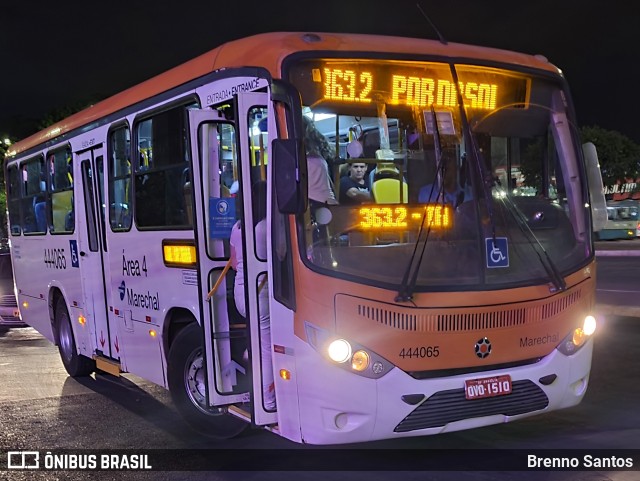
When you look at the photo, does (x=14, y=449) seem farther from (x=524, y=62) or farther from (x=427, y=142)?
(x=524, y=62)

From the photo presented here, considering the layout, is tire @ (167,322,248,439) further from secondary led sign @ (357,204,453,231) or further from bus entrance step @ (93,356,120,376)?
secondary led sign @ (357,204,453,231)

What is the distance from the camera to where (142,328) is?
7746 millimetres

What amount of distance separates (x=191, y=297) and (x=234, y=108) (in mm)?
1750

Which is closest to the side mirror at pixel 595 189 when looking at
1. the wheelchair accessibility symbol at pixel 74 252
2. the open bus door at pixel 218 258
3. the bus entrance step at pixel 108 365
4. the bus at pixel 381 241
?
the bus at pixel 381 241

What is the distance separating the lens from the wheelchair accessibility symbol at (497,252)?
5633 mm

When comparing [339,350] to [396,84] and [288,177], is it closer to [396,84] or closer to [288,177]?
[288,177]

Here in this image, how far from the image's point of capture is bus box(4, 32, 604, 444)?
532 centimetres

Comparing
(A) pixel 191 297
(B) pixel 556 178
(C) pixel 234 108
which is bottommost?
(A) pixel 191 297

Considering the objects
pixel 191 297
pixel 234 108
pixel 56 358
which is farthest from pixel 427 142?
pixel 56 358

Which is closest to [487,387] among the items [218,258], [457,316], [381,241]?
[457,316]

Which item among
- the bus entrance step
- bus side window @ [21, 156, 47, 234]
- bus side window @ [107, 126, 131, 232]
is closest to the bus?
bus side window @ [107, 126, 131, 232]

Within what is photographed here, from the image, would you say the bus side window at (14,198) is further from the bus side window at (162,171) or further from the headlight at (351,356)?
the headlight at (351,356)

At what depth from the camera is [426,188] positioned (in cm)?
573

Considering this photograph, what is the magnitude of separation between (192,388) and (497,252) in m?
2.86
